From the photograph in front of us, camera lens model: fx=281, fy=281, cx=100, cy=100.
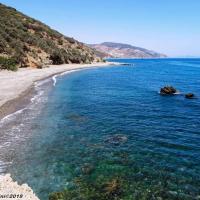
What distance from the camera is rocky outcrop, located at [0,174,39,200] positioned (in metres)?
14.2

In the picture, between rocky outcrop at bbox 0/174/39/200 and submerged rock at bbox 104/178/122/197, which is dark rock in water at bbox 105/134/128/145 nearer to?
submerged rock at bbox 104/178/122/197

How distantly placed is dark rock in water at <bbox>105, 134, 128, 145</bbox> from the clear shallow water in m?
0.08

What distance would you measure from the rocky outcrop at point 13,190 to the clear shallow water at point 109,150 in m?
0.48

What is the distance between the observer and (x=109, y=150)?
21.2 m

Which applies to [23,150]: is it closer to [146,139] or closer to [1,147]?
[1,147]

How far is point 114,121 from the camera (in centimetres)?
2964

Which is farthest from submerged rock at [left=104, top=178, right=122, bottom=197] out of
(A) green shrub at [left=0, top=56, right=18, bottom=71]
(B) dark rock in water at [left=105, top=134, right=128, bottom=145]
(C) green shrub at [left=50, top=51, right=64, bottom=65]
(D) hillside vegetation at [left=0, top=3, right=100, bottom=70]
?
(C) green shrub at [left=50, top=51, right=64, bottom=65]

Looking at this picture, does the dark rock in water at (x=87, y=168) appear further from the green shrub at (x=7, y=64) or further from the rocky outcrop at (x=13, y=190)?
the green shrub at (x=7, y=64)

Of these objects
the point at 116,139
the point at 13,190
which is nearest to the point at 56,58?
the point at 116,139

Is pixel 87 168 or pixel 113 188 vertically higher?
pixel 113 188

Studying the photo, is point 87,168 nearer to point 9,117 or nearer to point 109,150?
point 109,150

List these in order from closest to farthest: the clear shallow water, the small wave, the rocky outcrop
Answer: the rocky outcrop < the clear shallow water < the small wave

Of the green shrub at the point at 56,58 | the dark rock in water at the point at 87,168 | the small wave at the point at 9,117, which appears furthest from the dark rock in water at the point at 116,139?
the green shrub at the point at 56,58

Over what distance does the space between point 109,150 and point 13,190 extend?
8303 millimetres
